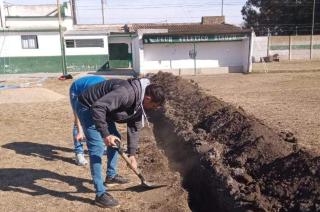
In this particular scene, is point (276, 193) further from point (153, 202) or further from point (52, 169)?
point (52, 169)

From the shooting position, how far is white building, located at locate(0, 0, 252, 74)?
87.1ft

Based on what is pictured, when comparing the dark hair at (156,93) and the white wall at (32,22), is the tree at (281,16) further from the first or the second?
the dark hair at (156,93)

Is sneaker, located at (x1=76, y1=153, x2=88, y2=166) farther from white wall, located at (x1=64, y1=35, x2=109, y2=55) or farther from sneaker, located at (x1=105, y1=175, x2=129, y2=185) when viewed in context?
white wall, located at (x1=64, y1=35, x2=109, y2=55)

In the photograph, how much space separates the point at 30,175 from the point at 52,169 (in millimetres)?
375

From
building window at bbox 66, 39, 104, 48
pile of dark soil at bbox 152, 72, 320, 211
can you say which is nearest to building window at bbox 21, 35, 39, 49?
building window at bbox 66, 39, 104, 48

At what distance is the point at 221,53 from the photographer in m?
27.6

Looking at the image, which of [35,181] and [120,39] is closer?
[35,181]

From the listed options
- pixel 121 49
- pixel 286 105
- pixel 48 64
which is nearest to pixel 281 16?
pixel 121 49

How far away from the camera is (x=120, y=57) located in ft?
111

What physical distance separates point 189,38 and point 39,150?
2017 cm

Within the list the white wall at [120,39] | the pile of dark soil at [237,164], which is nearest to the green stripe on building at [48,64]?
the white wall at [120,39]

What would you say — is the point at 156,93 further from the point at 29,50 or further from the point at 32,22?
the point at 32,22

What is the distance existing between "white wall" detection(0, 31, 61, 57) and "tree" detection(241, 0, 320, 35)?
2796cm

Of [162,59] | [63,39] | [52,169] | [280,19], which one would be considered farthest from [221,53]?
[280,19]
